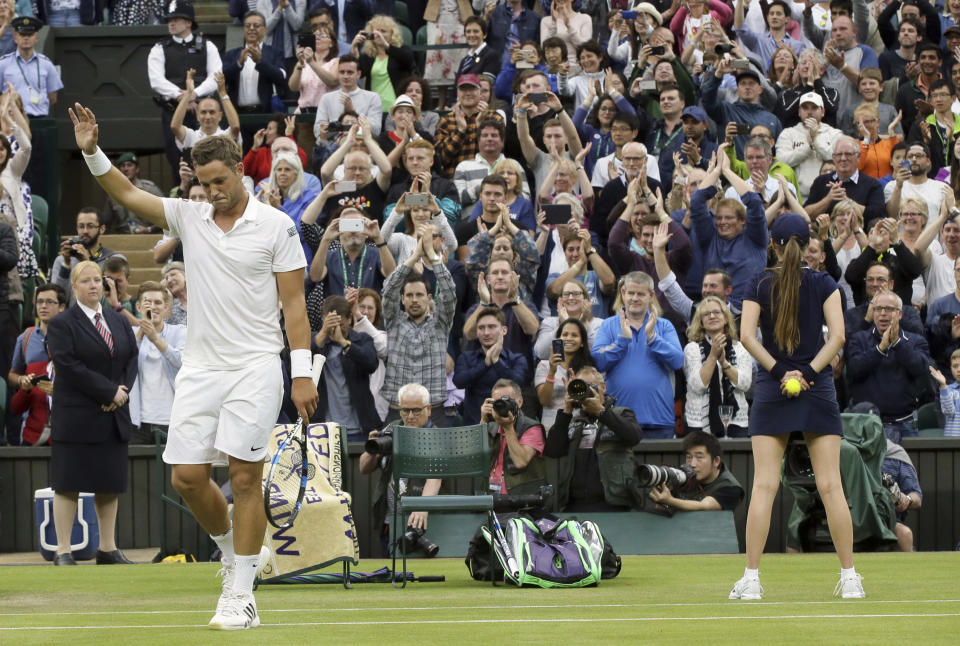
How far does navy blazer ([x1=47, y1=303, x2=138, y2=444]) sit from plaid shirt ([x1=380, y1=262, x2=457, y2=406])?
2.15 metres

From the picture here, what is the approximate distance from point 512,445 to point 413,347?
1.53 metres

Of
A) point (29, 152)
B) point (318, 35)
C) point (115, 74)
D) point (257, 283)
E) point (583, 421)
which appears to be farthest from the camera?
point (115, 74)

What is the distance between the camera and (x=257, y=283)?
283 inches

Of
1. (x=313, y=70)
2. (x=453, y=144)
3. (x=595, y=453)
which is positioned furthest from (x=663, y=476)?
(x=313, y=70)

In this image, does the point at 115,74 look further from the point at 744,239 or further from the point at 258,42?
the point at 744,239

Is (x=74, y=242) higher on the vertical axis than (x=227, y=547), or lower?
higher

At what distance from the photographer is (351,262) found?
14250mm

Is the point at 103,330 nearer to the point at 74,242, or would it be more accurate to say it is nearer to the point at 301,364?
the point at 74,242

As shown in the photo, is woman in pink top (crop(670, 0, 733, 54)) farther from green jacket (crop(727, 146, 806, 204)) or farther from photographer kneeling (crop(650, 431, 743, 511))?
photographer kneeling (crop(650, 431, 743, 511))

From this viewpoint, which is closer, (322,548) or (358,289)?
(322,548)

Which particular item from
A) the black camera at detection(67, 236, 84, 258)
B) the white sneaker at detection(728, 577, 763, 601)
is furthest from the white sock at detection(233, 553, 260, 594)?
the black camera at detection(67, 236, 84, 258)

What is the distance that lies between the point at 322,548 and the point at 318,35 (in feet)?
28.7

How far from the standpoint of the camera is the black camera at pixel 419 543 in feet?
38.2

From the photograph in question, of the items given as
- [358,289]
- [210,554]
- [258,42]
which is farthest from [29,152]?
[210,554]
